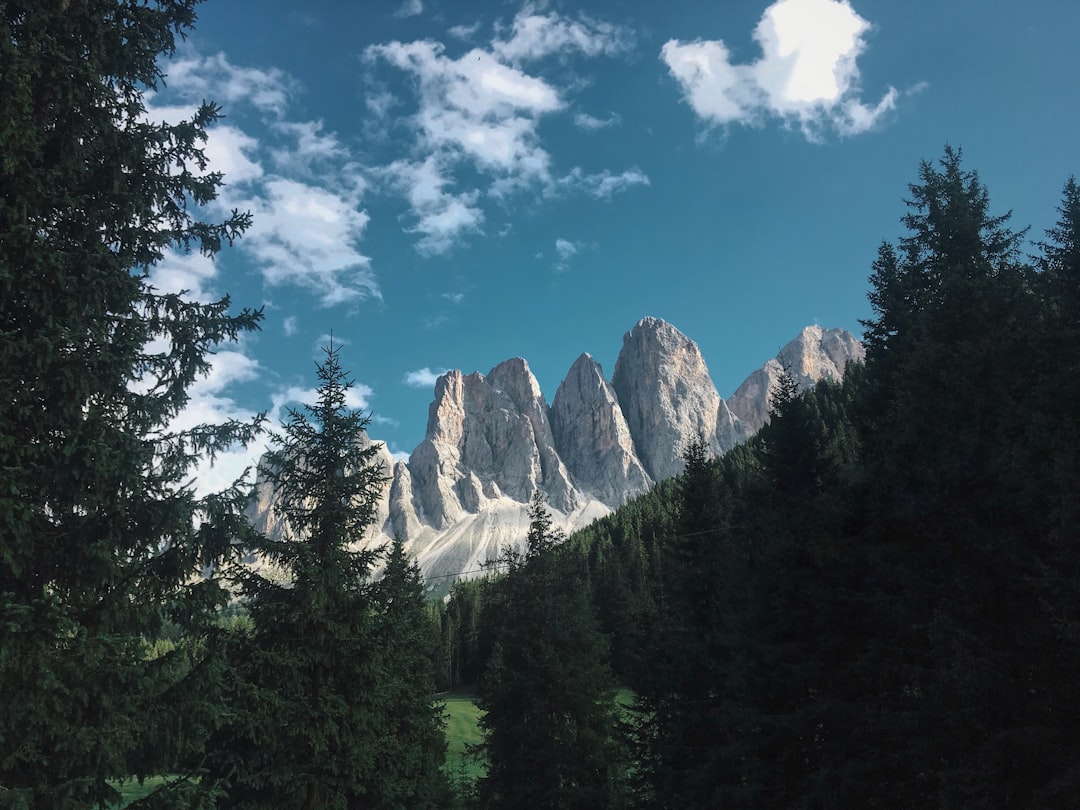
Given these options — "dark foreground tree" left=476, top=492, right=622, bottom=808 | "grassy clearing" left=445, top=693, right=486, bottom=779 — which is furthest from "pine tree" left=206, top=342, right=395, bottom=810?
"grassy clearing" left=445, top=693, right=486, bottom=779

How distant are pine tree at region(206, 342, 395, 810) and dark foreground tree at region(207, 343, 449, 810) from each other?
0.07ft

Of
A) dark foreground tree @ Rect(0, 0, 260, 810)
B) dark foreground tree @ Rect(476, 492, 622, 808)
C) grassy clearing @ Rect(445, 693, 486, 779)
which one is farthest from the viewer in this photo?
grassy clearing @ Rect(445, 693, 486, 779)

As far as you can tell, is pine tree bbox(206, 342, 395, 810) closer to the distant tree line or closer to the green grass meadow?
the distant tree line

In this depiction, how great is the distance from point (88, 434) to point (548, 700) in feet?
55.9

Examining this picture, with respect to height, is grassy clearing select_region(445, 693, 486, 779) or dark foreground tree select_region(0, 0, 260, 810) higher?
dark foreground tree select_region(0, 0, 260, 810)

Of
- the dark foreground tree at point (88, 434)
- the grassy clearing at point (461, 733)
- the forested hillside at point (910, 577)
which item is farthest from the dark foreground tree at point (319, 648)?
the grassy clearing at point (461, 733)

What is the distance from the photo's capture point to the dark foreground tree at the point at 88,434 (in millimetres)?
6508

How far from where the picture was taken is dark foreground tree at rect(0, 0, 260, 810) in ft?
21.4

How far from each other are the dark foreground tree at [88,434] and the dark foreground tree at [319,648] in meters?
3.33

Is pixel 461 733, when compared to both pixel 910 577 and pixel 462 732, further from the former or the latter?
pixel 910 577

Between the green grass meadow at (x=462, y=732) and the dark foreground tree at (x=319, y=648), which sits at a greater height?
the dark foreground tree at (x=319, y=648)

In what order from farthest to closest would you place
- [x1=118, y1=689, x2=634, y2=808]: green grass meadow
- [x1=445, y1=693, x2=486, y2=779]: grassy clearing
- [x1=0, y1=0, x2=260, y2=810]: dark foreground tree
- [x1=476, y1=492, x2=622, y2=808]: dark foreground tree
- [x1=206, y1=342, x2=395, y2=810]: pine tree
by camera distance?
[x1=445, y1=693, x2=486, y2=779]: grassy clearing, [x1=118, y1=689, x2=634, y2=808]: green grass meadow, [x1=476, y1=492, x2=622, y2=808]: dark foreground tree, [x1=206, y1=342, x2=395, y2=810]: pine tree, [x1=0, y1=0, x2=260, y2=810]: dark foreground tree

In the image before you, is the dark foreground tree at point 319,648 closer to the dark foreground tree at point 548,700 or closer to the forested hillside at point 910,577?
the dark foreground tree at point 548,700

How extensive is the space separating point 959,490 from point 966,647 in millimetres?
2547
